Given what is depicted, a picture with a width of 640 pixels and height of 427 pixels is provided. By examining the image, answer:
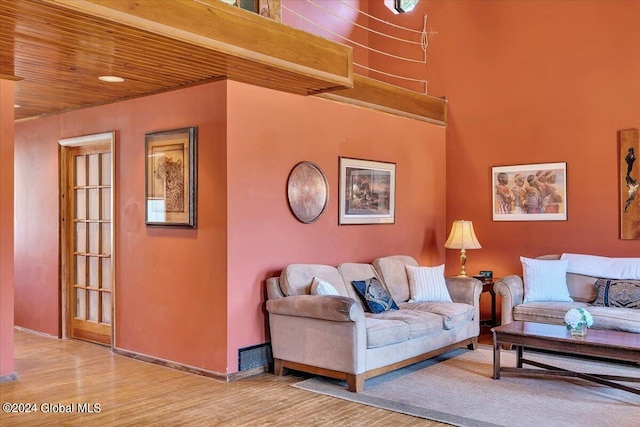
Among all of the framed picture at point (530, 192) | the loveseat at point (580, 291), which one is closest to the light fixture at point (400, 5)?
the framed picture at point (530, 192)

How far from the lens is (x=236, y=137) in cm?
474

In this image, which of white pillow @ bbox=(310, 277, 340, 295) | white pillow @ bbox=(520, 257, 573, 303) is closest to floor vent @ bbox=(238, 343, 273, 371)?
white pillow @ bbox=(310, 277, 340, 295)

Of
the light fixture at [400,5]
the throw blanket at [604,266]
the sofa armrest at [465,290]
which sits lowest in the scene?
the sofa armrest at [465,290]

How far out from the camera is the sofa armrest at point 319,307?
4273 millimetres

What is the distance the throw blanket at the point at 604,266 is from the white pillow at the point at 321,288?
103 inches

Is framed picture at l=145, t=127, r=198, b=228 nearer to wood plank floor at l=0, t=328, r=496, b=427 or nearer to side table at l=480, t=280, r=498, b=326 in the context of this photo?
wood plank floor at l=0, t=328, r=496, b=427

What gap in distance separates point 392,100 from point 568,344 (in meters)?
3.16

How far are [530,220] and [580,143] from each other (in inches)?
37.8

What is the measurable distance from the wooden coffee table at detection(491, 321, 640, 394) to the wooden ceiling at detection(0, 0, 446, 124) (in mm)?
2411

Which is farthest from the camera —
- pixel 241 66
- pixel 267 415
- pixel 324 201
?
pixel 324 201

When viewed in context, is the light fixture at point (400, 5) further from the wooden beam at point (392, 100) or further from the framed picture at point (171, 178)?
A: the framed picture at point (171, 178)

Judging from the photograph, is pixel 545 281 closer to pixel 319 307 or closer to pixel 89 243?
pixel 319 307

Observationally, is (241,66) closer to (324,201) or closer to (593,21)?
(324,201)

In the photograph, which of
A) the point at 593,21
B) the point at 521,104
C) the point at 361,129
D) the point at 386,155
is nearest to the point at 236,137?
the point at 361,129
